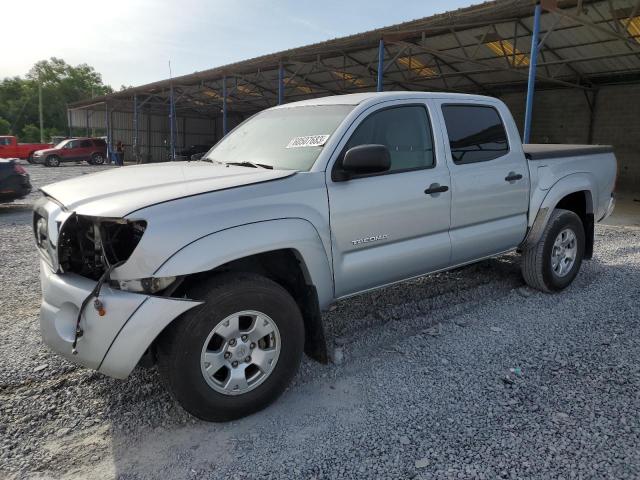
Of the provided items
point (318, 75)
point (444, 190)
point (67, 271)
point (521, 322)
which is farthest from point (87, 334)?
point (318, 75)

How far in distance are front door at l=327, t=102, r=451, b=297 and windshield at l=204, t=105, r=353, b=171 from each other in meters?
0.21

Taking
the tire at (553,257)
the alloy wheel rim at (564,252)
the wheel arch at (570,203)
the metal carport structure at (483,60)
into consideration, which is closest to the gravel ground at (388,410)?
the tire at (553,257)

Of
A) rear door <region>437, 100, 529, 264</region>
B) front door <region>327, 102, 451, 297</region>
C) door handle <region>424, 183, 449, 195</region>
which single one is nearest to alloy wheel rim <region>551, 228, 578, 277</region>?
rear door <region>437, 100, 529, 264</region>

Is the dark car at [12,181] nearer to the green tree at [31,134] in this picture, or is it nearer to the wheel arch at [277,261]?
the wheel arch at [277,261]

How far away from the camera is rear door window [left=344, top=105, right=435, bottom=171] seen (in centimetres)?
344

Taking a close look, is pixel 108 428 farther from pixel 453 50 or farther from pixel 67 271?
pixel 453 50

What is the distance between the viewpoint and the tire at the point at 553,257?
187 inches

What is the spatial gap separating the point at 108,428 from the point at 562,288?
171 inches

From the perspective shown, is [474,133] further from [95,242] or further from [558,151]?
[95,242]

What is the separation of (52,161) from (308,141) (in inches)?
1165

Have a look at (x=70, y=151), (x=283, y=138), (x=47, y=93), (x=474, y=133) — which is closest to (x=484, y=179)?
(x=474, y=133)

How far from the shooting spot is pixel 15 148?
28953 millimetres

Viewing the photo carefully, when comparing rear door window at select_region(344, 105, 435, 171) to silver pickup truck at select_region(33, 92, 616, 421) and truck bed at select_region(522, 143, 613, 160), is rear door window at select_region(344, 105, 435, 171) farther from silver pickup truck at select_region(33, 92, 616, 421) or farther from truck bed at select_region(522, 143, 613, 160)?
truck bed at select_region(522, 143, 613, 160)

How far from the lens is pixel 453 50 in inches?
657
